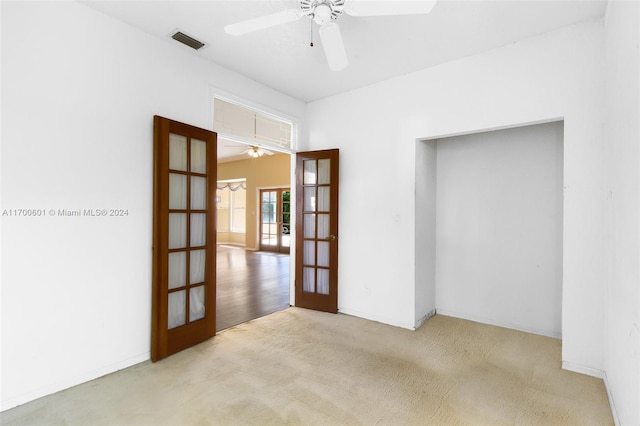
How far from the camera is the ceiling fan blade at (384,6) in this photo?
6.31 feet

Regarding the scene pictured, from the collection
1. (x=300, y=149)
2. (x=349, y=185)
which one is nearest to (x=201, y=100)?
(x=300, y=149)

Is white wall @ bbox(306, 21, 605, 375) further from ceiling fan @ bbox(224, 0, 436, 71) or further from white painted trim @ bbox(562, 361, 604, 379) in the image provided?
ceiling fan @ bbox(224, 0, 436, 71)

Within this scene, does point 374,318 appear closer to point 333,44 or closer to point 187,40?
point 333,44

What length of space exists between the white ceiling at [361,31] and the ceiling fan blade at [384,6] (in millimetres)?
528

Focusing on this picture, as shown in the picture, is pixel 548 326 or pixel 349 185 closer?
pixel 548 326

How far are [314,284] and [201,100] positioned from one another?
103 inches

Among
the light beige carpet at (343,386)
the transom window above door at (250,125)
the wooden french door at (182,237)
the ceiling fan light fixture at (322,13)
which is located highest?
the ceiling fan light fixture at (322,13)

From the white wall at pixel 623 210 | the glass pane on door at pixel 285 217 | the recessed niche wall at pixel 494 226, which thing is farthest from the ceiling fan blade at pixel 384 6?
the glass pane on door at pixel 285 217

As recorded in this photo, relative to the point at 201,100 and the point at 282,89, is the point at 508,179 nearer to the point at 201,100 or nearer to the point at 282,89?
the point at 282,89

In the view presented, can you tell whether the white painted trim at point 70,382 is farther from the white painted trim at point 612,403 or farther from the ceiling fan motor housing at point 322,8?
the white painted trim at point 612,403

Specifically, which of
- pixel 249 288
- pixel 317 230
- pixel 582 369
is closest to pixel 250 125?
pixel 317 230

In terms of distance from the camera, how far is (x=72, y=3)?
7.77 ft

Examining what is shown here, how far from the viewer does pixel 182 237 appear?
301 centimetres

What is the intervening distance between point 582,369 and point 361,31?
3.33 meters
